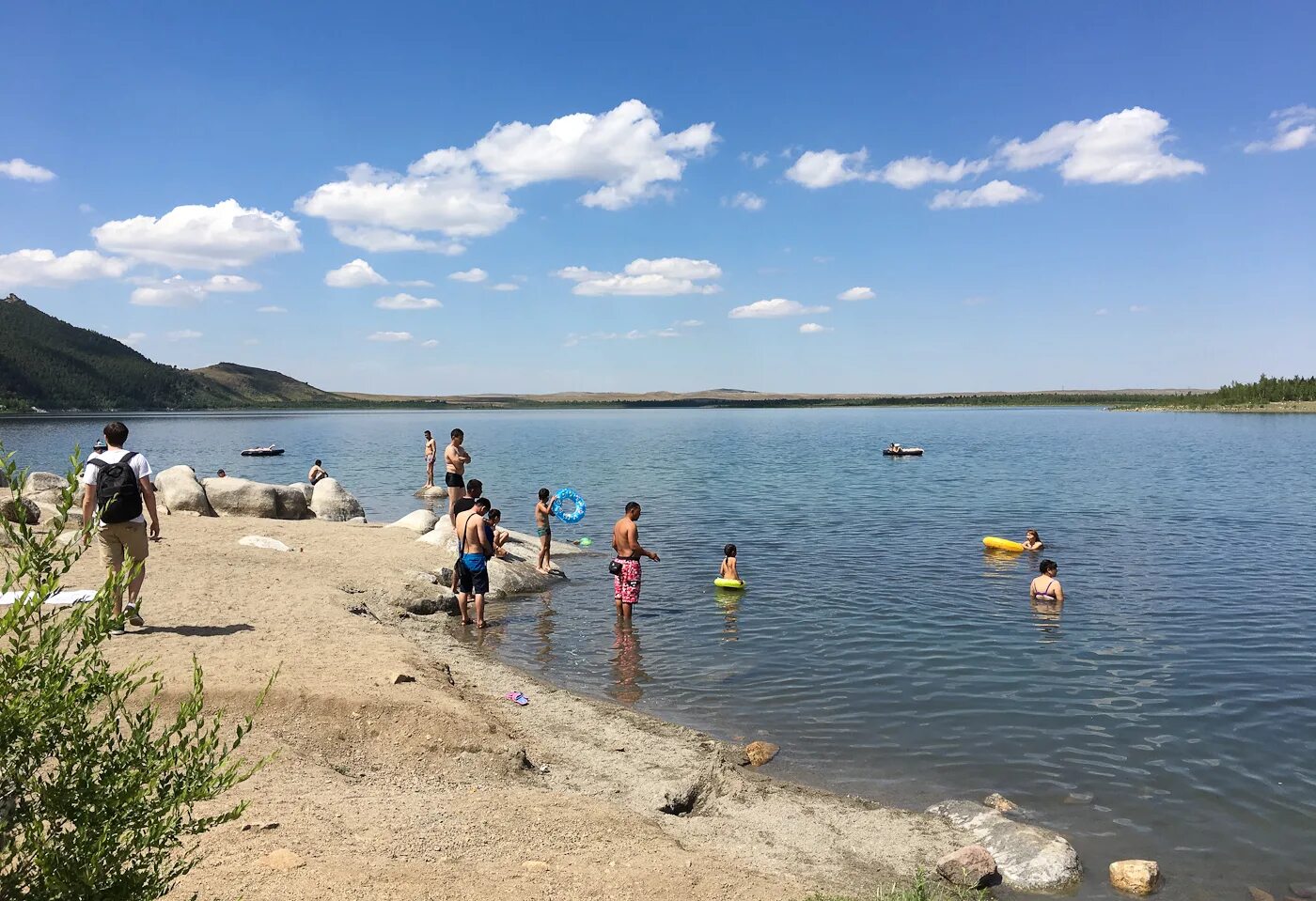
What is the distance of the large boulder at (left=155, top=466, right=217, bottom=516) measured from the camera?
81.1 feet

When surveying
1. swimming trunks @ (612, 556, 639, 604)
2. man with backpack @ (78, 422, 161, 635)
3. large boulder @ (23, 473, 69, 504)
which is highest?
man with backpack @ (78, 422, 161, 635)

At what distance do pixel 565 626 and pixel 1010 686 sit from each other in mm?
8163

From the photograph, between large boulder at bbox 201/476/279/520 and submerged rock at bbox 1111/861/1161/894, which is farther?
large boulder at bbox 201/476/279/520

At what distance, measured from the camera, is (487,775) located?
28.9ft

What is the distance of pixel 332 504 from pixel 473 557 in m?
14.6

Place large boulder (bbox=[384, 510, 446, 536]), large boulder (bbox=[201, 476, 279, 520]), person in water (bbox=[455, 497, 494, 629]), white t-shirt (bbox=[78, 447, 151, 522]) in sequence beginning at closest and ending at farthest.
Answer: white t-shirt (bbox=[78, 447, 151, 522]), person in water (bbox=[455, 497, 494, 629]), large boulder (bbox=[384, 510, 446, 536]), large boulder (bbox=[201, 476, 279, 520])

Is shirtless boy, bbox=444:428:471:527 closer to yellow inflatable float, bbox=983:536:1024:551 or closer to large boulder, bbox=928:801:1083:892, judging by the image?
yellow inflatable float, bbox=983:536:1024:551

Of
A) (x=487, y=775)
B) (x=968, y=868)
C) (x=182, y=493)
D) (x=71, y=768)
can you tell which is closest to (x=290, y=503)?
(x=182, y=493)

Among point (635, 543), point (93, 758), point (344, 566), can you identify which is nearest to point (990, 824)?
point (93, 758)

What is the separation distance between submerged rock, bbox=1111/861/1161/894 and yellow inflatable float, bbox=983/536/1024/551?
17372 mm

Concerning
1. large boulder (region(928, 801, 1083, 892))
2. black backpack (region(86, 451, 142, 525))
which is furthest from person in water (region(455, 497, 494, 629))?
large boulder (region(928, 801, 1083, 892))

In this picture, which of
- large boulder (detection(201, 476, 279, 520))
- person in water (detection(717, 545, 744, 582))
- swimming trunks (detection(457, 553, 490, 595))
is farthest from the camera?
large boulder (detection(201, 476, 279, 520))

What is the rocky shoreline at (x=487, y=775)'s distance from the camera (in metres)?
6.62

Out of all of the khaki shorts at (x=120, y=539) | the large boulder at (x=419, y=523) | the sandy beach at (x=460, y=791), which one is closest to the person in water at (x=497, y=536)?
the large boulder at (x=419, y=523)
